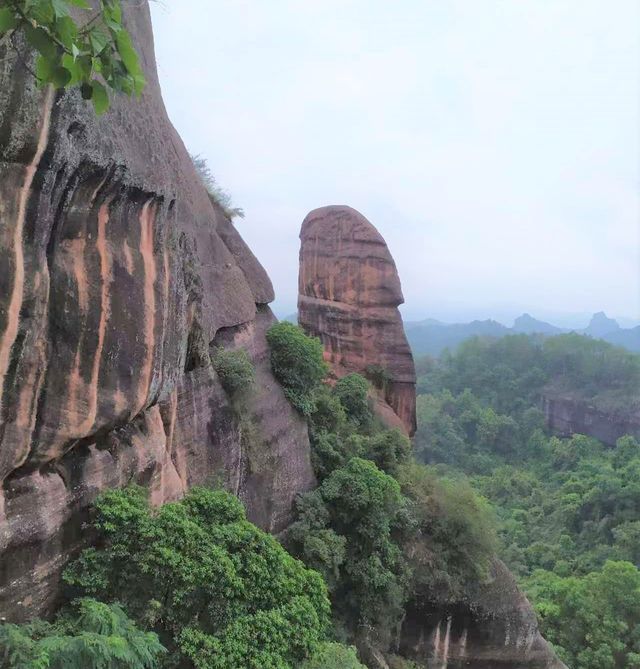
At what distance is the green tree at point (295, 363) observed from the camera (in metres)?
11.2

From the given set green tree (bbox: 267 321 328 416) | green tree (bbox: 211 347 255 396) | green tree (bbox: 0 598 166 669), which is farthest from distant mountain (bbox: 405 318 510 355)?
green tree (bbox: 0 598 166 669)

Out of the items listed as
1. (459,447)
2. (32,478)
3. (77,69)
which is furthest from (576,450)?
(77,69)

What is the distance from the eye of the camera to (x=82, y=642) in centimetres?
442

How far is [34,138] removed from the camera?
4105 millimetres

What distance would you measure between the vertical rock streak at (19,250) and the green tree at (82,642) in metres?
2.22

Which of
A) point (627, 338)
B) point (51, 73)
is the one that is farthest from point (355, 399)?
point (627, 338)

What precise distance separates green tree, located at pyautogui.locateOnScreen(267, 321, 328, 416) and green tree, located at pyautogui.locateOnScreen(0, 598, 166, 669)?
6.34 metres

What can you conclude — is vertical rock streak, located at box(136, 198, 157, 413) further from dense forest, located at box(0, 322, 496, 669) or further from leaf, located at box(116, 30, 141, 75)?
leaf, located at box(116, 30, 141, 75)

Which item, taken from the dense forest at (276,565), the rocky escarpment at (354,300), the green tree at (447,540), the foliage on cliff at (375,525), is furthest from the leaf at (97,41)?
the rocky escarpment at (354,300)

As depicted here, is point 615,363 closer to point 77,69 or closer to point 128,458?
point 128,458

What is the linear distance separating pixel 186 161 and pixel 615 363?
44186 millimetres

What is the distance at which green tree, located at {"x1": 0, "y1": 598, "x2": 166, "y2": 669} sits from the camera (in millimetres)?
4203

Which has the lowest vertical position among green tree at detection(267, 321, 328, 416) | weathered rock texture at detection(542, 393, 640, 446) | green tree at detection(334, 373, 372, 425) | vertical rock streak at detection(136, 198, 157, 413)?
weathered rock texture at detection(542, 393, 640, 446)

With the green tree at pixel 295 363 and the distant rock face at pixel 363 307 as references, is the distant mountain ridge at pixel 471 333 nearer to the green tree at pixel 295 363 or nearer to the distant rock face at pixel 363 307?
the distant rock face at pixel 363 307
